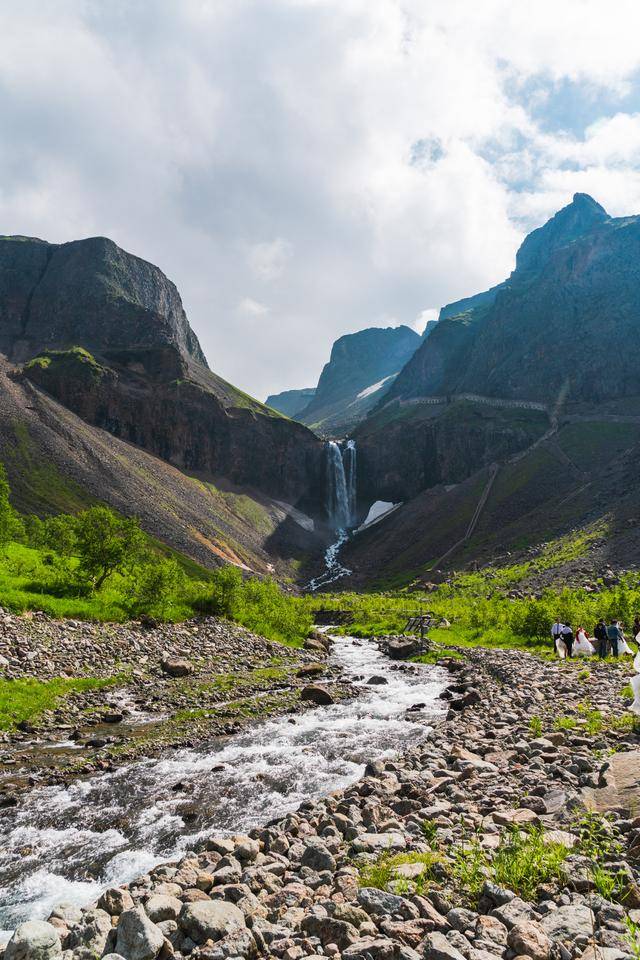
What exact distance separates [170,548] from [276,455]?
267 feet

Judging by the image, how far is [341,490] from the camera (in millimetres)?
172875

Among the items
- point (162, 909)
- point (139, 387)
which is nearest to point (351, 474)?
point (139, 387)

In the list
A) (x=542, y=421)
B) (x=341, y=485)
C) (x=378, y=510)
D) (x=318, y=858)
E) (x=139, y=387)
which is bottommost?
(x=318, y=858)

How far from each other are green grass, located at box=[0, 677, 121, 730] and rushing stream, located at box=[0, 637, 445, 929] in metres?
5.42

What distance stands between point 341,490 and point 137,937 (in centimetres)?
16734

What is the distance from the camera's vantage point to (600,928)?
5590mm

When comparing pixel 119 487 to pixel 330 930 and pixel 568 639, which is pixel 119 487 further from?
pixel 330 930

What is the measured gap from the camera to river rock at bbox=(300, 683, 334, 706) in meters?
24.7

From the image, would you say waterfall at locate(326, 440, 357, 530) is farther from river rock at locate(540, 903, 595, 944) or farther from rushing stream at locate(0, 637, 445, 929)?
river rock at locate(540, 903, 595, 944)

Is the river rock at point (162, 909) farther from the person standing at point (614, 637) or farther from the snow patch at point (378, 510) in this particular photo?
the snow patch at point (378, 510)

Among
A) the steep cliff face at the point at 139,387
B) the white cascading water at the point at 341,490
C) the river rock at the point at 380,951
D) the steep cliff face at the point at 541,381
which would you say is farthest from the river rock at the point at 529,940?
the steep cliff face at the point at 541,381

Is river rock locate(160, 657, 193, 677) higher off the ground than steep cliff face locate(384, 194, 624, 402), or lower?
lower

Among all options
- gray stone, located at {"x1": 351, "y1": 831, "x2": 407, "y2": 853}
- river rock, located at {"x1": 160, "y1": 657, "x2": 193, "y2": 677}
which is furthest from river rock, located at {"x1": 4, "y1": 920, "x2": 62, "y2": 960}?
river rock, located at {"x1": 160, "y1": 657, "x2": 193, "y2": 677}

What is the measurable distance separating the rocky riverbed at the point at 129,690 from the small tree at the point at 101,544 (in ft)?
17.1
